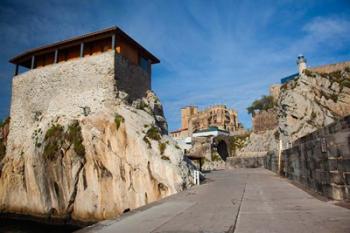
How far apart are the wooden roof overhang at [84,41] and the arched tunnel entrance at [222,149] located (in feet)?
84.2

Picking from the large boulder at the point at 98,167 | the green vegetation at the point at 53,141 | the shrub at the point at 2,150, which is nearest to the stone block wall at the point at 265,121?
the large boulder at the point at 98,167

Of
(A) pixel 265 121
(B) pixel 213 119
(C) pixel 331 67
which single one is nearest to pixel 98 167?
(C) pixel 331 67

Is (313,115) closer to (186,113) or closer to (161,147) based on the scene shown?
(161,147)

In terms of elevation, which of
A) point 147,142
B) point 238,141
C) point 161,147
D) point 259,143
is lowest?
point 161,147

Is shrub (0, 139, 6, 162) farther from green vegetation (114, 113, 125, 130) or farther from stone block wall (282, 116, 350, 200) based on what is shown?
stone block wall (282, 116, 350, 200)

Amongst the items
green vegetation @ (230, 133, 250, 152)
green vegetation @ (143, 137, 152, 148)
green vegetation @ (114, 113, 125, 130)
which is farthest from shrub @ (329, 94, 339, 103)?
green vegetation @ (114, 113, 125, 130)

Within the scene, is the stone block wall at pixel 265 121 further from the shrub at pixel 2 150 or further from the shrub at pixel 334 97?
the shrub at pixel 2 150

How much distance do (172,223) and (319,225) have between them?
271 cm

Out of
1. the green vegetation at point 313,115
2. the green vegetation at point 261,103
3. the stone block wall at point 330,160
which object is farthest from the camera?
the green vegetation at point 261,103

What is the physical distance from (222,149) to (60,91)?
33.6 m

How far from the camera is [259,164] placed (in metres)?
36.5

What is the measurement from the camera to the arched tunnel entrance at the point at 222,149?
47.9 metres

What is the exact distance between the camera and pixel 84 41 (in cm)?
2236

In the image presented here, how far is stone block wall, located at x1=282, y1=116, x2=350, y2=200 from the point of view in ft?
20.5
